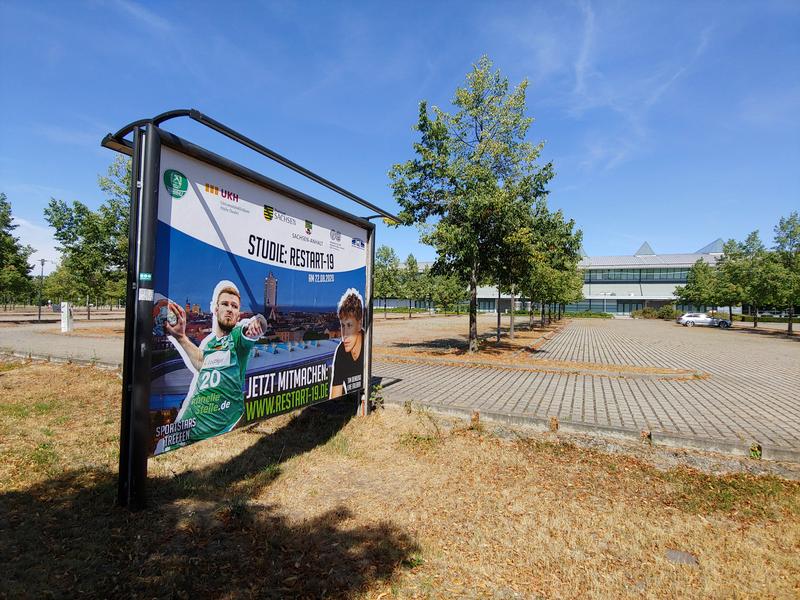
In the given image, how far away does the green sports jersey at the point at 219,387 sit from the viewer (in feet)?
11.9

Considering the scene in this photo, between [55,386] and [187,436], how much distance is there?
6.45m

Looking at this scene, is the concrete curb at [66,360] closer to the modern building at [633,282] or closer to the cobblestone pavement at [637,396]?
the cobblestone pavement at [637,396]

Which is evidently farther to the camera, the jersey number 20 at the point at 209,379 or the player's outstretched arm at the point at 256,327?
the player's outstretched arm at the point at 256,327

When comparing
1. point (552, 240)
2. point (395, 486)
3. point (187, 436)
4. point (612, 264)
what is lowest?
point (395, 486)

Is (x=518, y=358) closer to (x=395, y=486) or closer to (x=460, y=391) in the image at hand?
(x=460, y=391)

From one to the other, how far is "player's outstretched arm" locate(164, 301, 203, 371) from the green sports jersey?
0.20 ft

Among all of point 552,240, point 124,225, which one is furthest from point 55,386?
point 552,240

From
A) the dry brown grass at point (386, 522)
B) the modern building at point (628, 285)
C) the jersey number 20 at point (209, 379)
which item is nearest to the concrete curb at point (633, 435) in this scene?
the dry brown grass at point (386, 522)

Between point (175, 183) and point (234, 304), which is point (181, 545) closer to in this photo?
point (234, 304)

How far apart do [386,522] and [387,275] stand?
41.9 metres

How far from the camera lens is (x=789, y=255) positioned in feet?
101

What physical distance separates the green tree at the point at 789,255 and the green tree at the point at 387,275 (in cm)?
3211

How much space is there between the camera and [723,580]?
2.87 metres

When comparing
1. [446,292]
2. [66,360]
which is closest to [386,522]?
[66,360]
